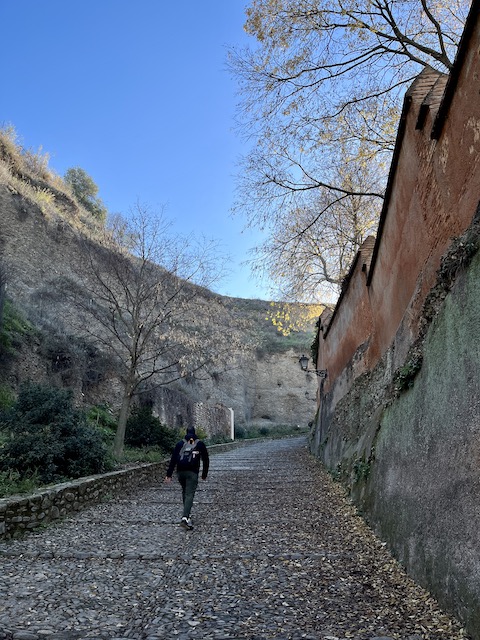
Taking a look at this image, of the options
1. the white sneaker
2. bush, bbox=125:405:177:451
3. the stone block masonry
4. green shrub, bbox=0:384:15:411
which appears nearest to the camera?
the stone block masonry

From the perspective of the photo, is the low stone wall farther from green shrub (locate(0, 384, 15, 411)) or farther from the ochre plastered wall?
the ochre plastered wall

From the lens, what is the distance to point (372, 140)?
33.1 ft

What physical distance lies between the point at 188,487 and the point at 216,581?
2.60 meters

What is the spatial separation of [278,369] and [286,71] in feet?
124

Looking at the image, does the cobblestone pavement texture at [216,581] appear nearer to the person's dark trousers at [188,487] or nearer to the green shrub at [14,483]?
the person's dark trousers at [188,487]

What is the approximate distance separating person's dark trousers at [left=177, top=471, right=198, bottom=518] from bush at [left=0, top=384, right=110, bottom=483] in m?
2.81

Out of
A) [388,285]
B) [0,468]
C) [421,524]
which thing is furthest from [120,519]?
[388,285]

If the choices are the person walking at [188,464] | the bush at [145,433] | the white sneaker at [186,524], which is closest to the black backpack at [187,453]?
the person walking at [188,464]

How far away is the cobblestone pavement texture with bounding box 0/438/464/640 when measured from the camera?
3.07 m

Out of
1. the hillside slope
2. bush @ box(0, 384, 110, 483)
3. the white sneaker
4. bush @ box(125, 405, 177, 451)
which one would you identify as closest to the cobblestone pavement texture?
the white sneaker

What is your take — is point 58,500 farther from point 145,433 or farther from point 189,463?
point 145,433

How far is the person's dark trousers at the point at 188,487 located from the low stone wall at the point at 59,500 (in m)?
1.86

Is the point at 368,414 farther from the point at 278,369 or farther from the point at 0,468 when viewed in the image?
the point at 278,369

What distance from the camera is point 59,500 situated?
6898 mm
